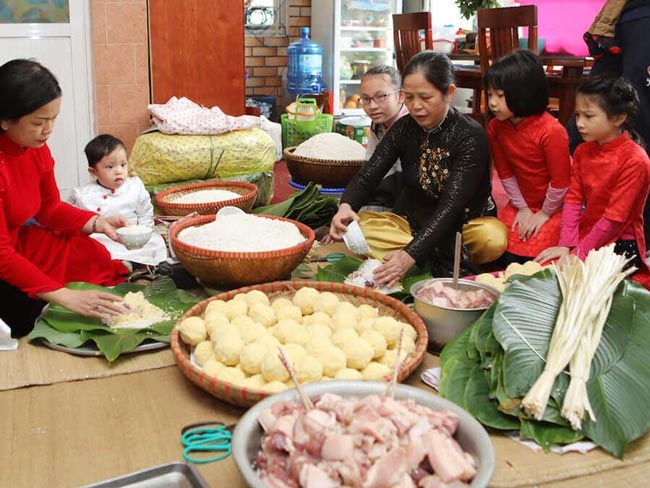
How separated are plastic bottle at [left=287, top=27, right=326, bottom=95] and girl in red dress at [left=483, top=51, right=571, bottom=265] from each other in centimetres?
409

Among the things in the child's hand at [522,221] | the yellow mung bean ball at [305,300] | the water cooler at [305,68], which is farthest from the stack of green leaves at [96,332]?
the water cooler at [305,68]

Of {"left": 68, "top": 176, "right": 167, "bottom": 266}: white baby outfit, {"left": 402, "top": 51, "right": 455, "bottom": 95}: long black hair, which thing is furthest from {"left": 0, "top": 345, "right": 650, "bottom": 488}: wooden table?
{"left": 402, "top": 51, "right": 455, "bottom": 95}: long black hair

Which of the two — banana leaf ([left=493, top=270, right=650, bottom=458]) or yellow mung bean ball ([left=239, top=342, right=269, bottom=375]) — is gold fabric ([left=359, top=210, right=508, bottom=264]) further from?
yellow mung bean ball ([left=239, top=342, right=269, bottom=375])

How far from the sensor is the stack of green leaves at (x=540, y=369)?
1.47m

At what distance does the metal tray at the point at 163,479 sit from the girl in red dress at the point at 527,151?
184cm

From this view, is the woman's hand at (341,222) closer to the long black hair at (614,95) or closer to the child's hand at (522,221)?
the child's hand at (522,221)

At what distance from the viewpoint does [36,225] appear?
235 cm

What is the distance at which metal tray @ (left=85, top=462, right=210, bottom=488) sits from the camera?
1.25 metres

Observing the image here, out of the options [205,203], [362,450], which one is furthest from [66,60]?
[362,450]

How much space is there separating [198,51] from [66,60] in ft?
2.72

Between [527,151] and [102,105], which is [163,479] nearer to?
[527,151]

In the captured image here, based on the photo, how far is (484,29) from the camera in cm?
411

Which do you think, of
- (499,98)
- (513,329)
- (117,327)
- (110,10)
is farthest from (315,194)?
(110,10)

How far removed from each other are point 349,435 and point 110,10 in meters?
3.74
